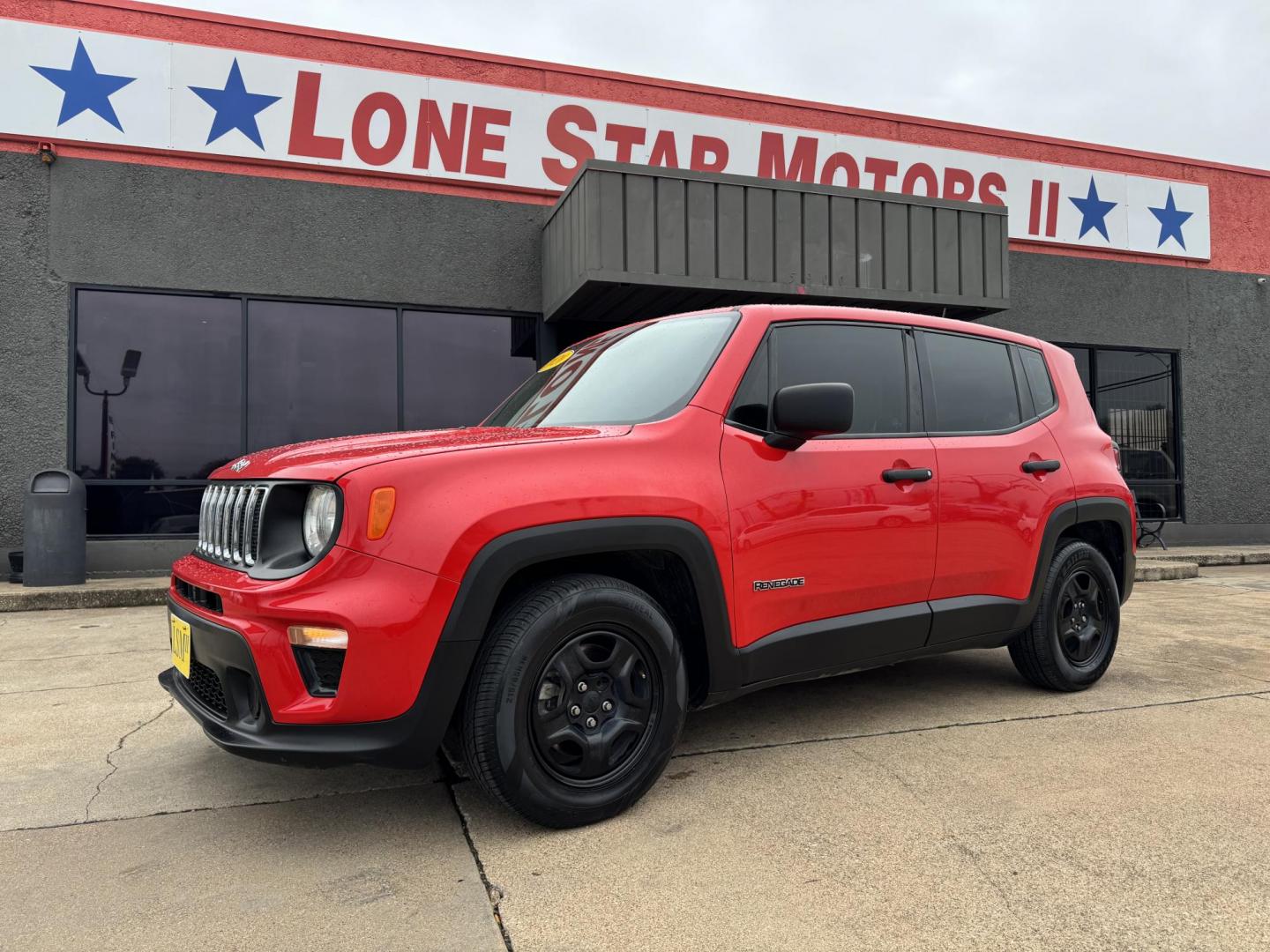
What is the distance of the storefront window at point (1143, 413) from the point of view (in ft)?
41.4

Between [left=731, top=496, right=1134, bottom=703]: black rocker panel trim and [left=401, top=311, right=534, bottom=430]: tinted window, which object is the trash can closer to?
[left=401, top=311, right=534, bottom=430]: tinted window

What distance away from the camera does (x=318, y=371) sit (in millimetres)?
9312

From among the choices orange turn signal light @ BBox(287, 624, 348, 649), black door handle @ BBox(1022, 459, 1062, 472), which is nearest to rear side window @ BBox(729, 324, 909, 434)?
black door handle @ BBox(1022, 459, 1062, 472)

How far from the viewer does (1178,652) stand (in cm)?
520

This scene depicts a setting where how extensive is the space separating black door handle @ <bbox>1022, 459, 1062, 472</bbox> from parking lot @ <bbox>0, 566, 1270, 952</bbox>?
1090 millimetres

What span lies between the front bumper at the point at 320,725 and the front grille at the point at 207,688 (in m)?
0.04

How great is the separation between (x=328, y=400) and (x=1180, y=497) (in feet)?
40.2

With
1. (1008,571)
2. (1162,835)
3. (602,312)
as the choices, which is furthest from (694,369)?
(602,312)

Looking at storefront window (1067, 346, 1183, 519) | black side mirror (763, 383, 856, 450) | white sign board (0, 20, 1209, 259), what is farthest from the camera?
storefront window (1067, 346, 1183, 519)

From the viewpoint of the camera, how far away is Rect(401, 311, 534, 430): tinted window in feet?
31.5

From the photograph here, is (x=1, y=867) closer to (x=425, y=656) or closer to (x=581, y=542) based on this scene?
(x=425, y=656)

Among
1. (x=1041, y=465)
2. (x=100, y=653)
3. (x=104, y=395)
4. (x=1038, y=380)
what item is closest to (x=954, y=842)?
(x=1041, y=465)

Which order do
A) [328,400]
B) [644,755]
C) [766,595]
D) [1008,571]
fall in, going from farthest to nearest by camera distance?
[328,400], [1008,571], [766,595], [644,755]

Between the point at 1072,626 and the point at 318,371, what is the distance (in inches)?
310
